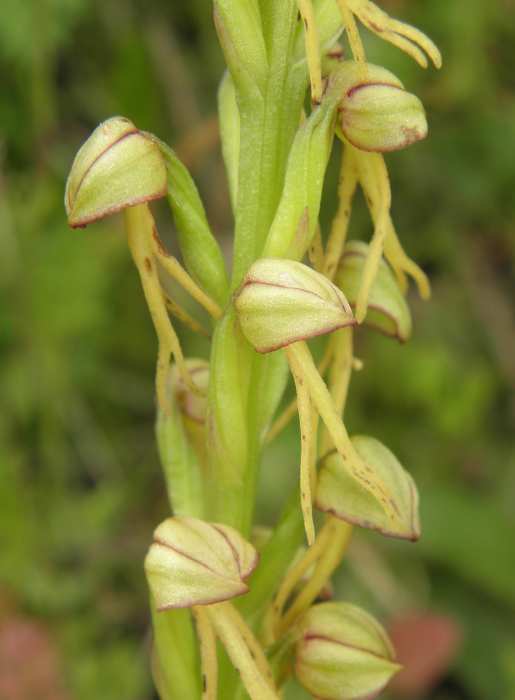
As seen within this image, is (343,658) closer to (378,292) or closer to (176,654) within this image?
(176,654)

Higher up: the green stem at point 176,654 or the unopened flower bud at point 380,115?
the unopened flower bud at point 380,115

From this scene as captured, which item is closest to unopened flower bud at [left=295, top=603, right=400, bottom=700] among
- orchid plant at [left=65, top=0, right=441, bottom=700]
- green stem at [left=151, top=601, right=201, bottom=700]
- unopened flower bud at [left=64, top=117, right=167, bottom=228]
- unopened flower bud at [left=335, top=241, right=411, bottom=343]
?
orchid plant at [left=65, top=0, right=441, bottom=700]

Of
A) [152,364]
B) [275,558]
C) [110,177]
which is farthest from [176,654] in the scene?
[152,364]

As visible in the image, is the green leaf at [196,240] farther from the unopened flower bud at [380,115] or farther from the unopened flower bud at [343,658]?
the unopened flower bud at [343,658]

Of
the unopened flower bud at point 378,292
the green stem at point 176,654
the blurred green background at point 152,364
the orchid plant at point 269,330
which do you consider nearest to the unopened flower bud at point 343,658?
the orchid plant at point 269,330

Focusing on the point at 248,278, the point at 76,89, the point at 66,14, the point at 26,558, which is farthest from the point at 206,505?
the point at 76,89

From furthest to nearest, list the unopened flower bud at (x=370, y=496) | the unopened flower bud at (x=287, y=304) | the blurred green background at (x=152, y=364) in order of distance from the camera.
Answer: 1. the blurred green background at (x=152, y=364)
2. the unopened flower bud at (x=370, y=496)
3. the unopened flower bud at (x=287, y=304)

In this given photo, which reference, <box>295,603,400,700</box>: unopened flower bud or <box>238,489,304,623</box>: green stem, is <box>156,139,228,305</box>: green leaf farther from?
<box>295,603,400,700</box>: unopened flower bud
